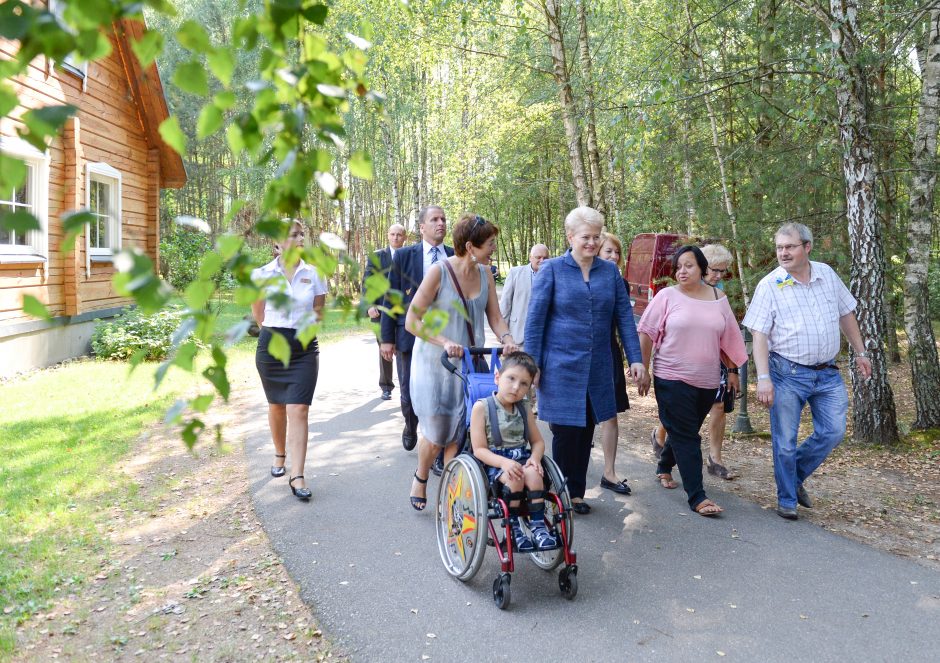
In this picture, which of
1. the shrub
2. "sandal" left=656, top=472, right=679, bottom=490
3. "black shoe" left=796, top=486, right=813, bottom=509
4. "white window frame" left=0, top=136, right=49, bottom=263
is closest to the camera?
"black shoe" left=796, top=486, right=813, bottom=509

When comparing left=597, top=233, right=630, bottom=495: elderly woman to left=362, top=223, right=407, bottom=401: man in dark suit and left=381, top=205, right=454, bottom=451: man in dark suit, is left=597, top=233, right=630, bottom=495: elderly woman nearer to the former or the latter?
left=381, top=205, right=454, bottom=451: man in dark suit

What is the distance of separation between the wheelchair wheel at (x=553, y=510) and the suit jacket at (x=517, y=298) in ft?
12.2

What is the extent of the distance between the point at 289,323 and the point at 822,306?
12.9 feet

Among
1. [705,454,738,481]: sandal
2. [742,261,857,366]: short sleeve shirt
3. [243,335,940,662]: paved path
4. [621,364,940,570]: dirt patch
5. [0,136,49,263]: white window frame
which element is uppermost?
[0,136,49,263]: white window frame

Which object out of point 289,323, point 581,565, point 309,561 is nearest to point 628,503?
point 581,565

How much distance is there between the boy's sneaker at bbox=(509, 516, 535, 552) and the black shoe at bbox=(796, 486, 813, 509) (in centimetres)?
268

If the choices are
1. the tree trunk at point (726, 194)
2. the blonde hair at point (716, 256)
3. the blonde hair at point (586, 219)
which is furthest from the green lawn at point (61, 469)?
the tree trunk at point (726, 194)

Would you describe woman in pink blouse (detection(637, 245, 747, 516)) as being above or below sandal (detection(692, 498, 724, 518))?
above

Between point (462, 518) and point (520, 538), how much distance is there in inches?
14.5

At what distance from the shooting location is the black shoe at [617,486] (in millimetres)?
6207

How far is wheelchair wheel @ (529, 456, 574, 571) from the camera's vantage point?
13.8 ft

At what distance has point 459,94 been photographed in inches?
846

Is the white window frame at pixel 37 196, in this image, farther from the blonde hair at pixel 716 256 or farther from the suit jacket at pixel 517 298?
the blonde hair at pixel 716 256

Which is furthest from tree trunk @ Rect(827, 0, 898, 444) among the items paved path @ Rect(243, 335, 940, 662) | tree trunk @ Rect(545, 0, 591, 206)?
tree trunk @ Rect(545, 0, 591, 206)
